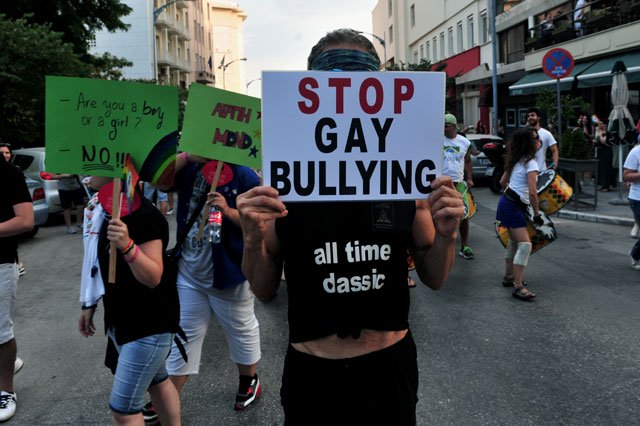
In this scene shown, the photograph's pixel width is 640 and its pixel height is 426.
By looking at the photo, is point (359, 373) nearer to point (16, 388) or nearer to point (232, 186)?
point (232, 186)

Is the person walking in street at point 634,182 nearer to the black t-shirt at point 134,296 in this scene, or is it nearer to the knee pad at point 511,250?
the knee pad at point 511,250

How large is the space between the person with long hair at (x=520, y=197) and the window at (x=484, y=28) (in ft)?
93.4

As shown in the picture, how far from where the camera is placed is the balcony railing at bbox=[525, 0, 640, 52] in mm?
19109

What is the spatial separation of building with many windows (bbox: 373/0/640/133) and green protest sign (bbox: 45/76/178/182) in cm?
1600

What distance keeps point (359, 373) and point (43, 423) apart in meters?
2.64

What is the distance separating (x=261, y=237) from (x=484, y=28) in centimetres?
3417

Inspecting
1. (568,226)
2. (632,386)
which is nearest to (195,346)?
(632,386)

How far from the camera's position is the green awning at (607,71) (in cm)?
1716

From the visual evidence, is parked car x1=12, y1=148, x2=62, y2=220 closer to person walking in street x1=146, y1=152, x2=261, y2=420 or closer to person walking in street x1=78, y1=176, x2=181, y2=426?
person walking in street x1=146, y1=152, x2=261, y2=420

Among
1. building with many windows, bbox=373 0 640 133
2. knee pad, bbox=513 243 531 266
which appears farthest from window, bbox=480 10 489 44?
knee pad, bbox=513 243 531 266

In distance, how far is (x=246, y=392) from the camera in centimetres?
396

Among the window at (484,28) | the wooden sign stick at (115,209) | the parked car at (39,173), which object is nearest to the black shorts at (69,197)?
the parked car at (39,173)

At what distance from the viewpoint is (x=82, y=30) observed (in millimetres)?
23828

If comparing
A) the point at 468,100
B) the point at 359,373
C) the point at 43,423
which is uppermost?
the point at 468,100
